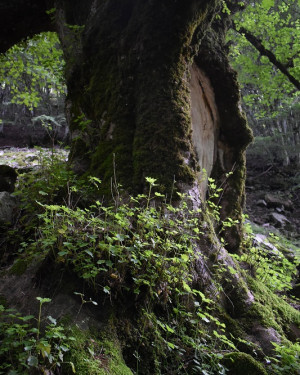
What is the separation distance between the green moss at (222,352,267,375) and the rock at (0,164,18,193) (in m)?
3.48

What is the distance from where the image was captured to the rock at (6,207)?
3.53 metres

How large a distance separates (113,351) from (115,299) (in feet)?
1.16

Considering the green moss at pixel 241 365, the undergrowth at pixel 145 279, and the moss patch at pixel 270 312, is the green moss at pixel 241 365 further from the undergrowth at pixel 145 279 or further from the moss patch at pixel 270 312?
the moss patch at pixel 270 312

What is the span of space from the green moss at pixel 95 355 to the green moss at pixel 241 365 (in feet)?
2.60

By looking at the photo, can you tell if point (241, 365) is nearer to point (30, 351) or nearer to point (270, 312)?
point (270, 312)

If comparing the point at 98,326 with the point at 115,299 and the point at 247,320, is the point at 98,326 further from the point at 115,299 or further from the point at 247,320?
the point at 247,320

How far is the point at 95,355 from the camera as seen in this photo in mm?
1865

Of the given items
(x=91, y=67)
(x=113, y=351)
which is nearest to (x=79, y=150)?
(x=91, y=67)

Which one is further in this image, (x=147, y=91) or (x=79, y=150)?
(x=79, y=150)

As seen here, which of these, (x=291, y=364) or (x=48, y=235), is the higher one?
(x=48, y=235)

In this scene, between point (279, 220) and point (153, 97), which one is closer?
point (153, 97)

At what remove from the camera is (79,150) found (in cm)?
418

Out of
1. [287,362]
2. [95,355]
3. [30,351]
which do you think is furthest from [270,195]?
[30,351]

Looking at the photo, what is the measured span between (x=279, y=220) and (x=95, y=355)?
9804 millimetres
